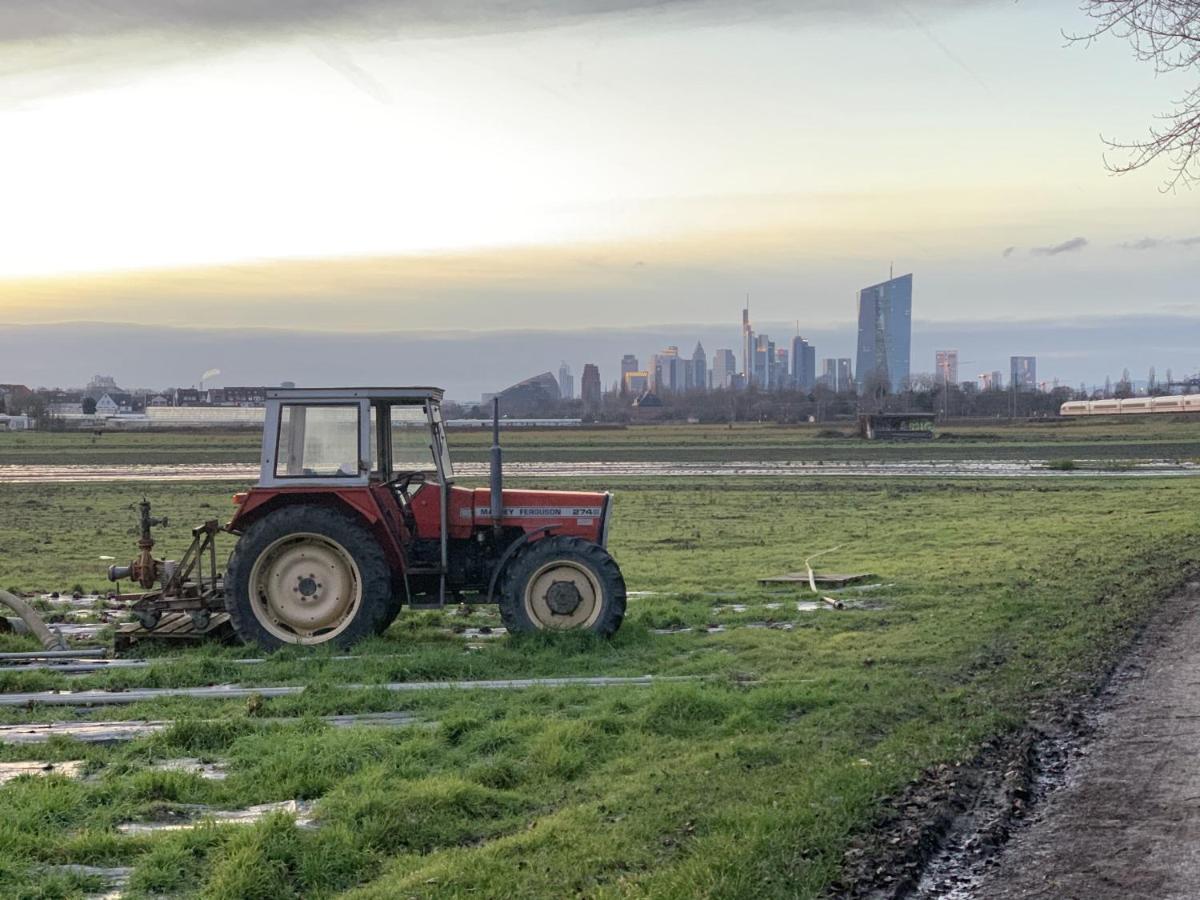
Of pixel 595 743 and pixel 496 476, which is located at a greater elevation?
pixel 496 476

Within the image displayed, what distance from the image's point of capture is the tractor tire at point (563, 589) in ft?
38.3

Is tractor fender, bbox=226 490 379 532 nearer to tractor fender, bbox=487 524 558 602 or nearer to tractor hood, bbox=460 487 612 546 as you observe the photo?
tractor hood, bbox=460 487 612 546

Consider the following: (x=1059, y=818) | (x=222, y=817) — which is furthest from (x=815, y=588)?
(x=222, y=817)

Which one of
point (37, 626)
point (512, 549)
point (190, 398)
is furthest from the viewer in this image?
point (190, 398)

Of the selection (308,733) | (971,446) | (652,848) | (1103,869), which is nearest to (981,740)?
(1103,869)

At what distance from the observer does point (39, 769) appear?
25.4 feet

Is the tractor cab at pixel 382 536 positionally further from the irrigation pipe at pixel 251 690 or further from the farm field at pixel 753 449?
the farm field at pixel 753 449

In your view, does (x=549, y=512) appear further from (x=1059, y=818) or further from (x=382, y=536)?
(x=1059, y=818)

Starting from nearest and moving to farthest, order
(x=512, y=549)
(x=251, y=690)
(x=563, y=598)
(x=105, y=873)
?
(x=105, y=873) → (x=251, y=690) → (x=563, y=598) → (x=512, y=549)

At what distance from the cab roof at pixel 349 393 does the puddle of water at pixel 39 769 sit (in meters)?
4.74

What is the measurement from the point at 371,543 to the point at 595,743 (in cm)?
439

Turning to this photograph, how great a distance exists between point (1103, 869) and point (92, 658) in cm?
969

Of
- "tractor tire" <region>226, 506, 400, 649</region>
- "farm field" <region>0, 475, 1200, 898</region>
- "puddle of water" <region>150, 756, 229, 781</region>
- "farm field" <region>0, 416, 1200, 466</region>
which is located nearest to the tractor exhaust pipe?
"tractor tire" <region>226, 506, 400, 649</region>

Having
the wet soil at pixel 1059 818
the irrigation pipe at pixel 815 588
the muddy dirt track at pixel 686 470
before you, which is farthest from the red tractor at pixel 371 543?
the muddy dirt track at pixel 686 470
